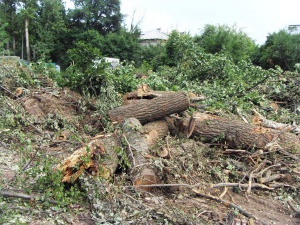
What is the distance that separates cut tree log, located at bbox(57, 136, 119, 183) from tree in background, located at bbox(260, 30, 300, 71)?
16.5 meters

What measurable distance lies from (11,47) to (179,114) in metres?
26.9

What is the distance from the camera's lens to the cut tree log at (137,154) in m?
3.16

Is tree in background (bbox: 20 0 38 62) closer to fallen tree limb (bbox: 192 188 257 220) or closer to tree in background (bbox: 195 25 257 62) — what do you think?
tree in background (bbox: 195 25 257 62)

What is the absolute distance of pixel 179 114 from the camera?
4980mm

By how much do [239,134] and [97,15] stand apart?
28.0 metres

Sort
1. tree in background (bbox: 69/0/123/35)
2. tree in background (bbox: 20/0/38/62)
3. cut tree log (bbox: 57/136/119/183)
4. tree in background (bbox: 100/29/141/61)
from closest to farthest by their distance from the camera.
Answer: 1. cut tree log (bbox: 57/136/119/183)
2. tree in background (bbox: 20/0/38/62)
3. tree in background (bbox: 100/29/141/61)
4. tree in background (bbox: 69/0/123/35)

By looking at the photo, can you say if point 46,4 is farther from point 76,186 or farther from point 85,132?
point 76,186

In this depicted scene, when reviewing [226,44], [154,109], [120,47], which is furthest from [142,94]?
[120,47]

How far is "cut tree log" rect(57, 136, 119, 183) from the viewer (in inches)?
115

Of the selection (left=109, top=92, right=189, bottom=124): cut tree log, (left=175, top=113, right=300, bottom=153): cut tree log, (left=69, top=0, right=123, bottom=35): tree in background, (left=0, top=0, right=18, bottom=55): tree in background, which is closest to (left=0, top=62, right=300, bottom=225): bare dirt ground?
(left=175, top=113, right=300, bottom=153): cut tree log

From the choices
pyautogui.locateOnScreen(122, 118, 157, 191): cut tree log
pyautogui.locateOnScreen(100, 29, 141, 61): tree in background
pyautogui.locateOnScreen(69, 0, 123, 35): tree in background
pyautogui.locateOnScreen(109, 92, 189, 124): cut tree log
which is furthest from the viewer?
pyautogui.locateOnScreen(69, 0, 123, 35): tree in background

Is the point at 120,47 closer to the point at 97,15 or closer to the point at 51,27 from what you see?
the point at 97,15

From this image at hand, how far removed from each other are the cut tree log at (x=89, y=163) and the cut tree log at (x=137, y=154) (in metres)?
0.25

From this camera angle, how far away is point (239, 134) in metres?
4.36
